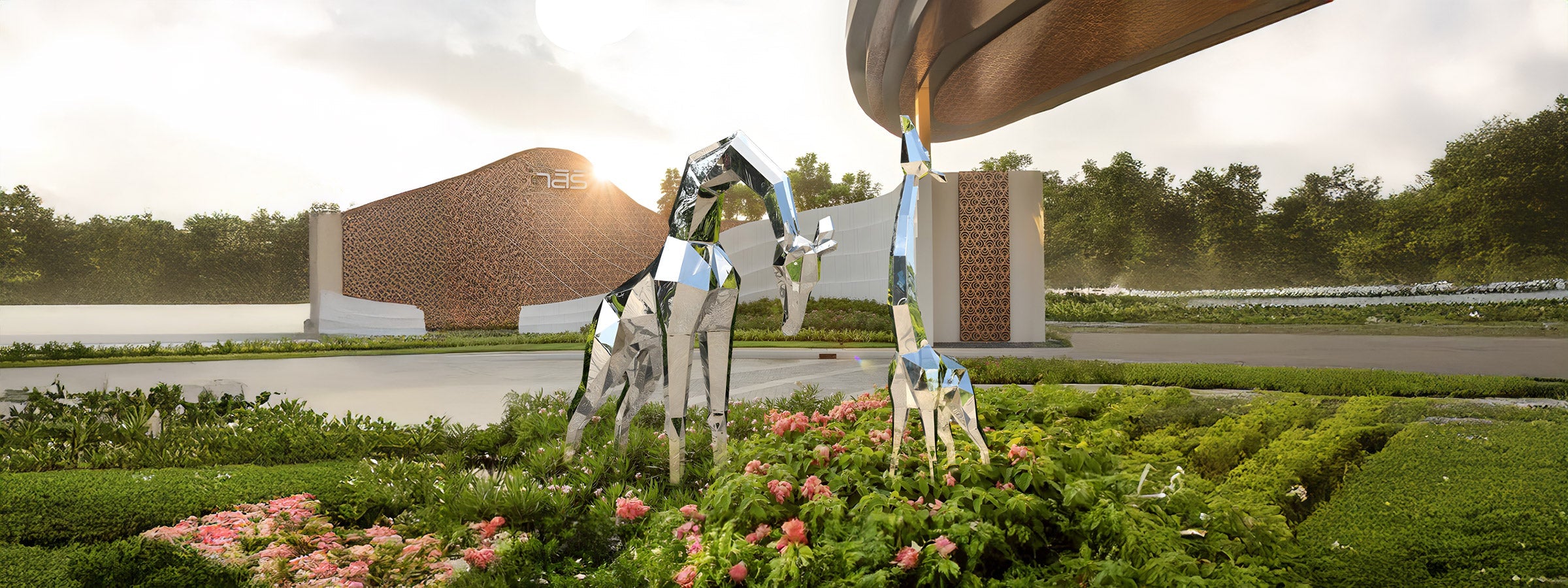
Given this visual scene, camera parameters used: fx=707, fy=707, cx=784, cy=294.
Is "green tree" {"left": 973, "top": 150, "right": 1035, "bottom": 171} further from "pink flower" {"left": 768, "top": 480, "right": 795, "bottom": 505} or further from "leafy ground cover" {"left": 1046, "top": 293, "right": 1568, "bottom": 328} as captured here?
"pink flower" {"left": 768, "top": 480, "right": 795, "bottom": 505}

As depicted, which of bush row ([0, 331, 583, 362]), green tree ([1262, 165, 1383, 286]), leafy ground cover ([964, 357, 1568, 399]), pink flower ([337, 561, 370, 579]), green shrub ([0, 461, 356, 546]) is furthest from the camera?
green tree ([1262, 165, 1383, 286])

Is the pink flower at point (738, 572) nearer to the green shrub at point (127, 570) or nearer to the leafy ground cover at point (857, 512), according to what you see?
the leafy ground cover at point (857, 512)

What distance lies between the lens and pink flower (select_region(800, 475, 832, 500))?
8.34 ft

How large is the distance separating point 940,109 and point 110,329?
84.2ft

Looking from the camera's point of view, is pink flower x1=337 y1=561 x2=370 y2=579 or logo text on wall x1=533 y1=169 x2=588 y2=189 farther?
logo text on wall x1=533 y1=169 x2=588 y2=189

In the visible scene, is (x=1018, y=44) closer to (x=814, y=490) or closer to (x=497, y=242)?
(x=814, y=490)

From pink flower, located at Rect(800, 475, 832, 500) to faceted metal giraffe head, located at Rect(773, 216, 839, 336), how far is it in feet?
1.94

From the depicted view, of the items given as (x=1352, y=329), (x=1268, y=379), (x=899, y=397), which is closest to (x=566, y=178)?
(x=1268, y=379)

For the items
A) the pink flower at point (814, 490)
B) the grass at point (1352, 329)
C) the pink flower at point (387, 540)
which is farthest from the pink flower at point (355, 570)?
the grass at point (1352, 329)

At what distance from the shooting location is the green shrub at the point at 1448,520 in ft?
8.60

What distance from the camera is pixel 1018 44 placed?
843 cm

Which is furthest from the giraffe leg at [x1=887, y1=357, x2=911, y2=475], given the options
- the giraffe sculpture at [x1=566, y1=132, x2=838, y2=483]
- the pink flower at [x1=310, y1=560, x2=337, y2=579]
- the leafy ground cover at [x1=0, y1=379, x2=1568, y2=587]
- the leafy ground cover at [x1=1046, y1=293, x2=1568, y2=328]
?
the leafy ground cover at [x1=1046, y1=293, x2=1568, y2=328]

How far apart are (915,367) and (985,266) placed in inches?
455

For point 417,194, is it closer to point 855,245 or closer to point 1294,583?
point 855,245
